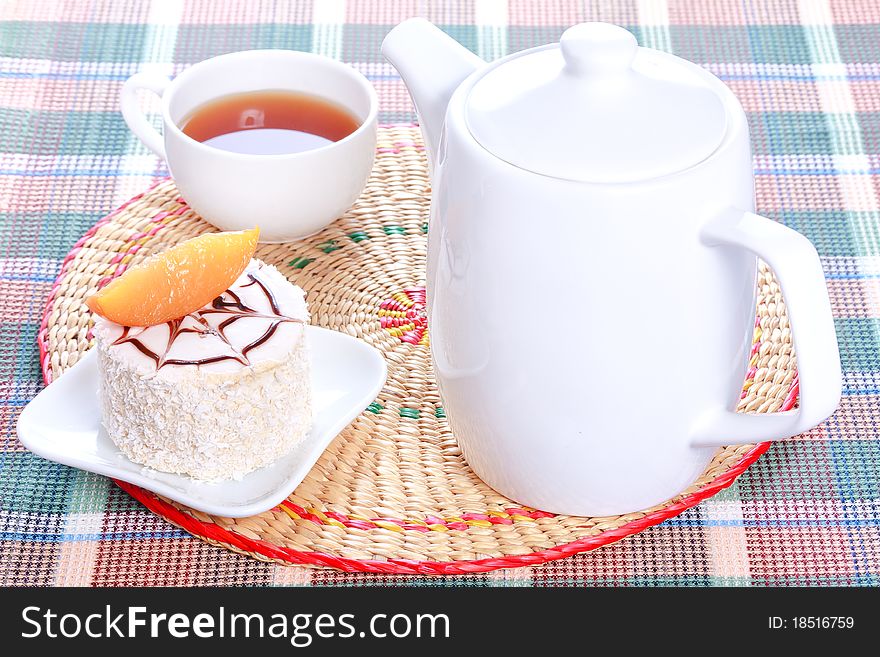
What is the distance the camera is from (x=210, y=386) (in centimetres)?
66

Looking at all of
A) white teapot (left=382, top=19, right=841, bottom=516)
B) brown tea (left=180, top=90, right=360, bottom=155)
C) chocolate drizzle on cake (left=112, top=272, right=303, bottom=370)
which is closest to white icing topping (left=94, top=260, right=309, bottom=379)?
chocolate drizzle on cake (left=112, top=272, right=303, bottom=370)

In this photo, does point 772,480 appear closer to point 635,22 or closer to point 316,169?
point 316,169

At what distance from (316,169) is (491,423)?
0.29m

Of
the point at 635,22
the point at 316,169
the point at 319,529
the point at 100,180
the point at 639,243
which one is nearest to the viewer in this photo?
the point at 639,243

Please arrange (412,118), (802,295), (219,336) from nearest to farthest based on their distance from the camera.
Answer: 1. (802,295)
2. (219,336)
3. (412,118)

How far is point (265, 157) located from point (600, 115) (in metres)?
0.33

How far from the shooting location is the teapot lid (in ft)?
1.86

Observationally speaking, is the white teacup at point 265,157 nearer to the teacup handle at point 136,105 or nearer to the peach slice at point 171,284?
the teacup handle at point 136,105

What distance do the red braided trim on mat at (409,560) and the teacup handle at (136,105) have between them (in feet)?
1.12

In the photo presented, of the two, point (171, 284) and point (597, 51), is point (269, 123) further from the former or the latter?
point (597, 51)

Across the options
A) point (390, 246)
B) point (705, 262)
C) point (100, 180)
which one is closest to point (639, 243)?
point (705, 262)

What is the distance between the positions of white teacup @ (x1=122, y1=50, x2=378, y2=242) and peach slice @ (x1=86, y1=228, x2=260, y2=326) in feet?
0.50

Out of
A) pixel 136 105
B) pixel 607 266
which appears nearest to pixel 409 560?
pixel 607 266

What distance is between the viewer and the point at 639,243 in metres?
0.57
